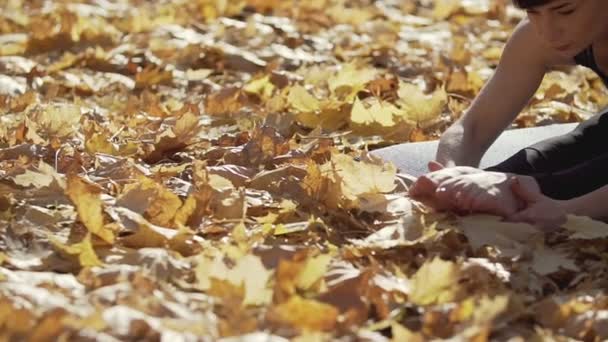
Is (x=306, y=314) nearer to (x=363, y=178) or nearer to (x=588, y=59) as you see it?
(x=363, y=178)

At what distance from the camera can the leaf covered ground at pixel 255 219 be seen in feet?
4.82

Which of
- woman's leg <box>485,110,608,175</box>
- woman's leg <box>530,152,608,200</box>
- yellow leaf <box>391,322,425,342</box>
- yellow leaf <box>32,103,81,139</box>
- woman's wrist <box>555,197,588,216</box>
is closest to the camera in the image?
yellow leaf <box>391,322,425,342</box>

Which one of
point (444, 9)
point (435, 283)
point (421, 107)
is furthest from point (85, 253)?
point (444, 9)

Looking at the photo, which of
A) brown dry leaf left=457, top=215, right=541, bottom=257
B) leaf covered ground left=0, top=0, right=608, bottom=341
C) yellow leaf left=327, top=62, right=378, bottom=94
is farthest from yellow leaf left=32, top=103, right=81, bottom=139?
brown dry leaf left=457, top=215, right=541, bottom=257

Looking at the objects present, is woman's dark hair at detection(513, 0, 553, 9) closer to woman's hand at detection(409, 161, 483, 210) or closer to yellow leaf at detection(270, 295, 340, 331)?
woman's hand at detection(409, 161, 483, 210)

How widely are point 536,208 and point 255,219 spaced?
19.9 inches

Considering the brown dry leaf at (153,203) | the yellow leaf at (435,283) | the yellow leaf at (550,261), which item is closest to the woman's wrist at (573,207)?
the yellow leaf at (550,261)

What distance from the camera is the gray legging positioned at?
6.87 ft

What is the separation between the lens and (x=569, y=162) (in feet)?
7.40

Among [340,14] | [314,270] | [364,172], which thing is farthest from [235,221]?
[340,14]

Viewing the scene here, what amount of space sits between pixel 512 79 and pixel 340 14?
1912mm

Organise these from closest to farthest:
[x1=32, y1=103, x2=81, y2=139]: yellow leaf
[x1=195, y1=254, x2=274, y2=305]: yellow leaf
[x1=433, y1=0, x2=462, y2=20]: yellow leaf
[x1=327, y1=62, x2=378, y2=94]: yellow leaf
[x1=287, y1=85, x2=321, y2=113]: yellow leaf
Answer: [x1=195, y1=254, x2=274, y2=305]: yellow leaf, [x1=32, y1=103, x2=81, y2=139]: yellow leaf, [x1=287, y1=85, x2=321, y2=113]: yellow leaf, [x1=327, y1=62, x2=378, y2=94]: yellow leaf, [x1=433, y1=0, x2=462, y2=20]: yellow leaf

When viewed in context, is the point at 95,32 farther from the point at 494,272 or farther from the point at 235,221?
the point at 494,272

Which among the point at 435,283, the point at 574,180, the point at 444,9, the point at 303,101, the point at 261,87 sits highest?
the point at 435,283
